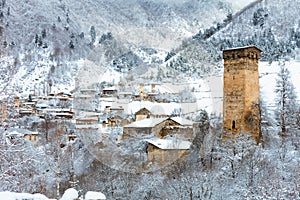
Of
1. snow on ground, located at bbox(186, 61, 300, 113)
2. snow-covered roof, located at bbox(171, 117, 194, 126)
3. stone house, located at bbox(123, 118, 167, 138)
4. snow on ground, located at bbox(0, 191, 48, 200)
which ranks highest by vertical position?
snow on ground, located at bbox(186, 61, 300, 113)

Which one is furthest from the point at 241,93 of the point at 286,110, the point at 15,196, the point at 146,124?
the point at 15,196

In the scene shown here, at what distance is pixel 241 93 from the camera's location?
47.4ft

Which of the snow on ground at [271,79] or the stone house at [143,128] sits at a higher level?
the snow on ground at [271,79]

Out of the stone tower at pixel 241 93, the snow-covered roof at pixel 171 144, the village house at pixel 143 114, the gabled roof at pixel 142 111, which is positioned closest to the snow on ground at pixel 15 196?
the snow-covered roof at pixel 171 144

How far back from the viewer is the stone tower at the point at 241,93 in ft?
47.2

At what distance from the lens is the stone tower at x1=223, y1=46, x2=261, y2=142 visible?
1438cm

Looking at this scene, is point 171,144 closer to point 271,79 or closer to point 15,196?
point 15,196

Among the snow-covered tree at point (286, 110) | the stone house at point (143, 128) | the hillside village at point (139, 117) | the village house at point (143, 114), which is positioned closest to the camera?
the hillside village at point (139, 117)

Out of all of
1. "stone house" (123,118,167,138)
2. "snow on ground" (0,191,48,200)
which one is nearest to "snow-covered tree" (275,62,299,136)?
"stone house" (123,118,167,138)

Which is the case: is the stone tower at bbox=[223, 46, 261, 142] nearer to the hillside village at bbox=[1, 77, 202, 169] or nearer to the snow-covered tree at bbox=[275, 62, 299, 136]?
the snow-covered tree at bbox=[275, 62, 299, 136]

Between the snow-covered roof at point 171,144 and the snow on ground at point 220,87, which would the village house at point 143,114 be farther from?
the snow-covered roof at point 171,144

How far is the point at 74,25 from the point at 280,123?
73.4m

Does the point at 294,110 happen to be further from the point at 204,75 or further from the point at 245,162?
the point at 204,75

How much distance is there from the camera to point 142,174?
12.6 metres
